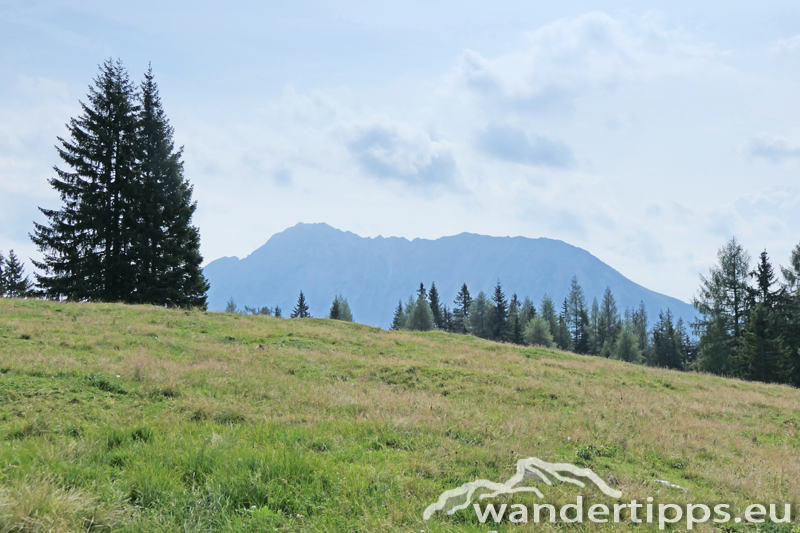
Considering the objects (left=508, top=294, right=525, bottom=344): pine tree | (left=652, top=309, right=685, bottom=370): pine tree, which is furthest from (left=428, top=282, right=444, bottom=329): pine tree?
(left=652, top=309, right=685, bottom=370): pine tree

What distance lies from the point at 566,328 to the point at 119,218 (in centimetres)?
8707

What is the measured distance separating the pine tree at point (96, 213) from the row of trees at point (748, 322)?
207 ft

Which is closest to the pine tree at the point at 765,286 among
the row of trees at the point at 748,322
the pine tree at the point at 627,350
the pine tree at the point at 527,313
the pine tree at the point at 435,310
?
the row of trees at the point at 748,322

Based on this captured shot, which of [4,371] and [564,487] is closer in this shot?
[564,487]

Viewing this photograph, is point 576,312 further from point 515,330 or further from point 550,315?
point 515,330

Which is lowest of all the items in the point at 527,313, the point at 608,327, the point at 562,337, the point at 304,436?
the point at 562,337

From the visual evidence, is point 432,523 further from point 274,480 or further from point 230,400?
point 230,400

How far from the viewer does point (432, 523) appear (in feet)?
14.1

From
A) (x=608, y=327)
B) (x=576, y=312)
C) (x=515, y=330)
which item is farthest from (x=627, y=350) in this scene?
(x=576, y=312)

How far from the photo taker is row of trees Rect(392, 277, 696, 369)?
81.4 m

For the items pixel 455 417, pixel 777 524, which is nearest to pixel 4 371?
pixel 455 417

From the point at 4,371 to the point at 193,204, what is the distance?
3189cm

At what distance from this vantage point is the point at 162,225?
3638 centimetres

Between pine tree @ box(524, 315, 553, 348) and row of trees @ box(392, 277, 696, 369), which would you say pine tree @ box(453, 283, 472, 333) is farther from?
pine tree @ box(524, 315, 553, 348)
